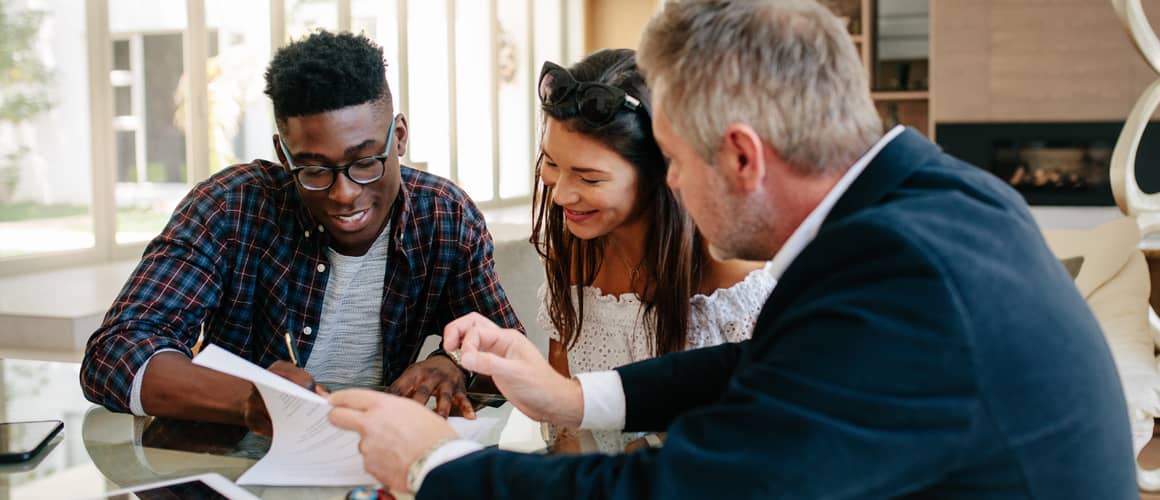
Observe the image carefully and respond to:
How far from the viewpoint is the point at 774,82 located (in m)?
1.00

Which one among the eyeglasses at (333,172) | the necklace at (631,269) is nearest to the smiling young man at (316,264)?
the eyeglasses at (333,172)

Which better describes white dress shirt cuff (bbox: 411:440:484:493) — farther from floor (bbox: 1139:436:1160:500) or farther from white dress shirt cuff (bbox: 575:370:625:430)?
floor (bbox: 1139:436:1160:500)

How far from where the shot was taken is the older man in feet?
2.85

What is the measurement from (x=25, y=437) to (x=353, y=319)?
0.62 metres

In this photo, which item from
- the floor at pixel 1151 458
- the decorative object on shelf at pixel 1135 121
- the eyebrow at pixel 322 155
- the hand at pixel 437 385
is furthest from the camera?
the floor at pixel 1151 458

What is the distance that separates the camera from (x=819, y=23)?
1.04 meters

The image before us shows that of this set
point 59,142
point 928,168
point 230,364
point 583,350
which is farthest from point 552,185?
point 59,142

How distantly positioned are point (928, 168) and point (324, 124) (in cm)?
105

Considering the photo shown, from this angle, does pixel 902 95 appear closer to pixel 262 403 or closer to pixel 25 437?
pixel 262 403

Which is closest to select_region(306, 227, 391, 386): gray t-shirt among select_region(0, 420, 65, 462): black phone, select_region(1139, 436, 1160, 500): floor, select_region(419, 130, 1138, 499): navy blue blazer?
select_region(0, 420, 65, 462): black phone

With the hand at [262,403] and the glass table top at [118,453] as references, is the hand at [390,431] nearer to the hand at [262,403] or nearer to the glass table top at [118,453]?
→ the glass table top at [118,453]

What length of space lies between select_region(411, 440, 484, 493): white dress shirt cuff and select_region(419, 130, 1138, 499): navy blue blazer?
5 cm

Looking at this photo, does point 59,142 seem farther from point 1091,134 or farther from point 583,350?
point 1091,134

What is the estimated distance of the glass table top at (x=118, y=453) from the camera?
50.1 inches
